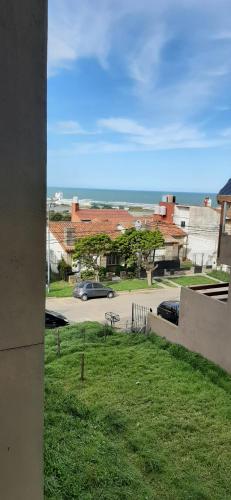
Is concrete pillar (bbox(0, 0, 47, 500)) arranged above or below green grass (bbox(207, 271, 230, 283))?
above

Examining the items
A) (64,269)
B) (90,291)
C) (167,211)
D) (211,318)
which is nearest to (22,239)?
(211,318)

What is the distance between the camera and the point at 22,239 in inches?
45.5

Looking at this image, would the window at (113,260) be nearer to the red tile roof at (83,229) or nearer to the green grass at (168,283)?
the red tile roof at (83,229)

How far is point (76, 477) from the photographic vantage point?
3551 mm

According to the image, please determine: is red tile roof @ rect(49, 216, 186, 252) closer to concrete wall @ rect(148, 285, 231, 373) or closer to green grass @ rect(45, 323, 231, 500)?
concrete wall @ rect(148, 285, 231, 373)

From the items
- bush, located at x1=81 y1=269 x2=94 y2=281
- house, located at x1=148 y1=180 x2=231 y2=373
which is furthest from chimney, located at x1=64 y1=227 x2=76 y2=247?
house, located at x1=148 y1=180 x2=231 y2=373

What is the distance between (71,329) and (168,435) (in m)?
5.81

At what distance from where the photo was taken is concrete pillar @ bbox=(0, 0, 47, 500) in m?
1.09

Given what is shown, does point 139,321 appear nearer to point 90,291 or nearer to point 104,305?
point 104,305

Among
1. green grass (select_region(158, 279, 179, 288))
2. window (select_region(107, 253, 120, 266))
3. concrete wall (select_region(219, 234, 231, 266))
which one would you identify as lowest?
green grass (select_region(158, 279, 179, 288))

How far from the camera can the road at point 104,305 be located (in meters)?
14.0

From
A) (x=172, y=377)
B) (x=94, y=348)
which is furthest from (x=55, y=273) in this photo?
(x=172, y=377)

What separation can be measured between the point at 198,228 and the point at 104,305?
12460 millimetres

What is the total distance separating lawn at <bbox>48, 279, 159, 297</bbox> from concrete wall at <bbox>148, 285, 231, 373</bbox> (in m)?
9.14
